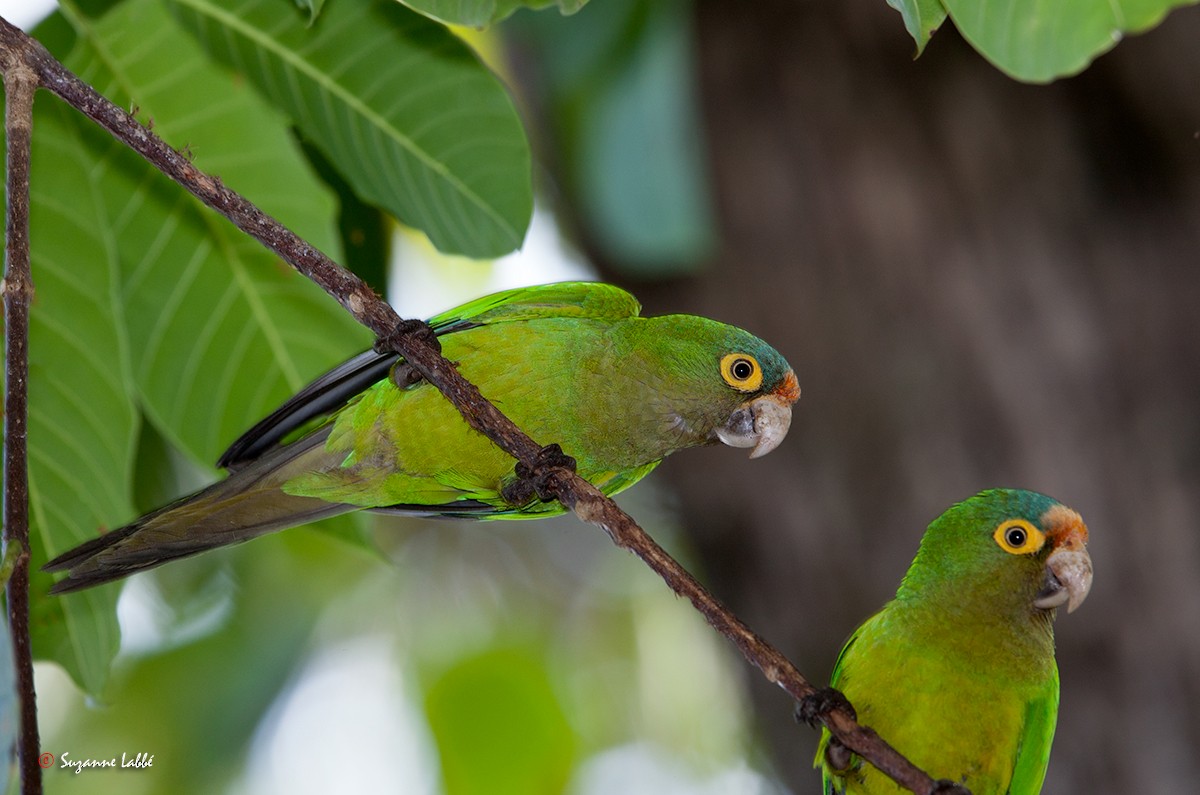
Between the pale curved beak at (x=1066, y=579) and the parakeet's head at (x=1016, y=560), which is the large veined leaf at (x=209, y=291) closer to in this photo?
the parakeet's head at (x=1016, y=560)

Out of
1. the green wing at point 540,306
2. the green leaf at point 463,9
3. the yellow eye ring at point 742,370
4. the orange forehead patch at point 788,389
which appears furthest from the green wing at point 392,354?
the green leaf at point 463,9

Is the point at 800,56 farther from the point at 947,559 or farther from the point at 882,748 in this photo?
the point at 882,748

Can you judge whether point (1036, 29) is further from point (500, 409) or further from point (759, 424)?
point (500, 409)

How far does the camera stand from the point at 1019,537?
2.80 meters

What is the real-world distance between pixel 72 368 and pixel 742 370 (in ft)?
5.34

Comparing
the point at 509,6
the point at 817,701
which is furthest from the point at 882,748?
the point at 509,6

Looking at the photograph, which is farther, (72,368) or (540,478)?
(72,368)

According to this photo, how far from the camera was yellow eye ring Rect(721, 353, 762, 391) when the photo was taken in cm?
268

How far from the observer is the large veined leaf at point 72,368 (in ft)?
7.79

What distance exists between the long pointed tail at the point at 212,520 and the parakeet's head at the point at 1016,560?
166 centimetres

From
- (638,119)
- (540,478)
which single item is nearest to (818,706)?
(540,478)

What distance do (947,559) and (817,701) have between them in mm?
1186

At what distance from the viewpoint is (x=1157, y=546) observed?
358 centimetres

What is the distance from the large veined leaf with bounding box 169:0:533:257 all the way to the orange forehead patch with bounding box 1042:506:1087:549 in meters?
1.61
